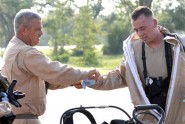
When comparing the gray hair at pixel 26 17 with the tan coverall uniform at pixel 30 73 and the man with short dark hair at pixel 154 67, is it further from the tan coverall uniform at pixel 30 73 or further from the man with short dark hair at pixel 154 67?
the man with short dark hair at pixel 154 67

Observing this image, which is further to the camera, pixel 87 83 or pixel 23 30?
pixel 87 83

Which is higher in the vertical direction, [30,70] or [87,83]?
[30,70]

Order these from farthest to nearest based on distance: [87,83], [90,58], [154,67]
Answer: [90,58], [87,83], [154,67]

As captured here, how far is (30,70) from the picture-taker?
4.30 metres

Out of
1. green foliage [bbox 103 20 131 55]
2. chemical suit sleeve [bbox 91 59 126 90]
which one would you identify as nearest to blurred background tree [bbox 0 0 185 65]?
green foliage [bbox 103 20 131 55]

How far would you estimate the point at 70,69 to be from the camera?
444 centimetres

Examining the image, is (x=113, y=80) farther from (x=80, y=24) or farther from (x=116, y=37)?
(x=116, y=37)

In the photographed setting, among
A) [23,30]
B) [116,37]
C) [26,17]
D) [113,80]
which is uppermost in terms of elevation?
[26,17]

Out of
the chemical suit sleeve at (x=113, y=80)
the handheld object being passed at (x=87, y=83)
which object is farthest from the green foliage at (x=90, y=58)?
the handheld object being passed at (x=87, y=83)

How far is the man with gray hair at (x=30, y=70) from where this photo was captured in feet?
14.1

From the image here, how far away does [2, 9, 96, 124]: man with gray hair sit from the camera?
4.31 metres

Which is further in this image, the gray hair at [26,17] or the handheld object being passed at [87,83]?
the handheld object being passed at [87,83]

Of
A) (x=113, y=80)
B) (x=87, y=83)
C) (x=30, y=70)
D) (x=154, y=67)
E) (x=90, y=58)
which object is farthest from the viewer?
(x=90, y=58)

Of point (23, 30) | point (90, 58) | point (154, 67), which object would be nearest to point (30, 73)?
point (23, 30)
